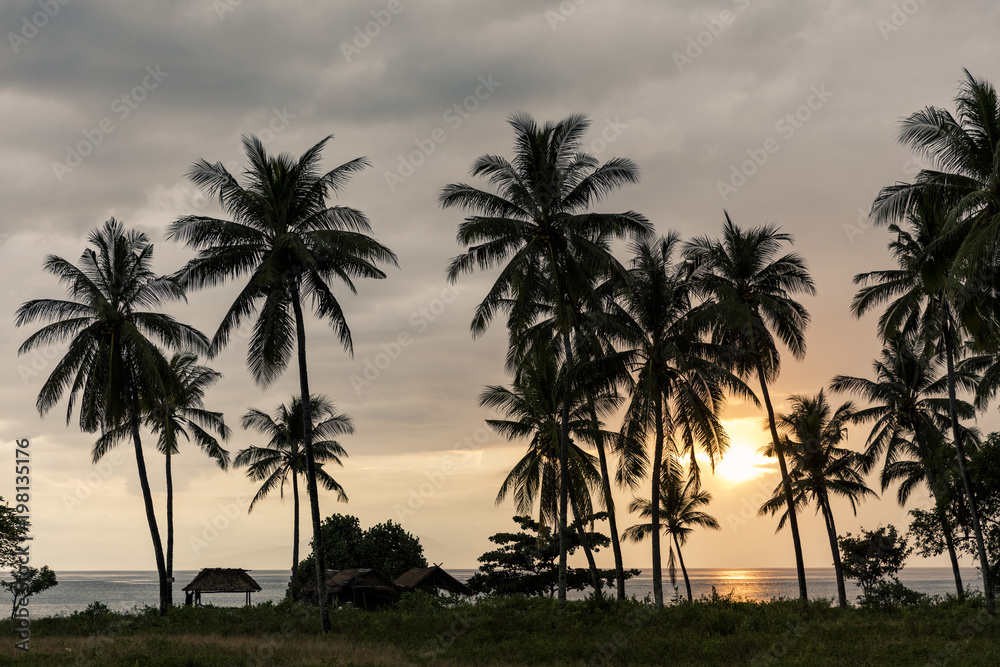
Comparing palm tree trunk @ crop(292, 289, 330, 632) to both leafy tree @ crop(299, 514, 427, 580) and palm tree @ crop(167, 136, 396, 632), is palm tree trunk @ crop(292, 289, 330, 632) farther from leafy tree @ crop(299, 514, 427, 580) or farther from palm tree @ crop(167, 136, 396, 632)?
leafy tree @ crop(299, 514, 427, 580)

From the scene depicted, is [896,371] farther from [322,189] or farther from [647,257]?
[322,189]

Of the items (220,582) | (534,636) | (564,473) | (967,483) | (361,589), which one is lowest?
(534,636)

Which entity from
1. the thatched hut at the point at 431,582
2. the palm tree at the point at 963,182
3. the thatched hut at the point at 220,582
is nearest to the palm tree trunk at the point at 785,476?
the palm tree at the point at 963,182

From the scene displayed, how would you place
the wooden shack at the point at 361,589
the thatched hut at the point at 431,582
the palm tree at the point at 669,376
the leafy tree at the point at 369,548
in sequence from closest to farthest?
1. the palm tree at the point at 669,376
2. the wooden shack at the point at 361,589
3. the thatched hut at the point at 431,582
4. the leafy tree at the point at 369,548

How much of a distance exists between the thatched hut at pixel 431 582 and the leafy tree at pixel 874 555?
25065mm

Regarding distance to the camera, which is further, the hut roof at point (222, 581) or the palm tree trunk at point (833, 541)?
the hut roof at point (222, 581)

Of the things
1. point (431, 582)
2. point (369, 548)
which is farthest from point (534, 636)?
point (369, 548)

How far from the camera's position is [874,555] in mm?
51281

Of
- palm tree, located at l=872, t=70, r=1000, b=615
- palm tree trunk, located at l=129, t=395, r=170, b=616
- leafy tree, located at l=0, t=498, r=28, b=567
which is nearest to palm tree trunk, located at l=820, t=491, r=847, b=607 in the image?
palm tree, located at l=872, t=70, r=1000, b=615

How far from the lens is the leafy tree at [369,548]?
5775cm

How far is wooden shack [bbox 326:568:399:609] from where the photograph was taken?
45969mm

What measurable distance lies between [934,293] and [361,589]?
36095 mm

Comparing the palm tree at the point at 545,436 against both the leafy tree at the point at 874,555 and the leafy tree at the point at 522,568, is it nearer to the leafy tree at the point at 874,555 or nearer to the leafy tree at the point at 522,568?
the leafy tree at the point at 522,568

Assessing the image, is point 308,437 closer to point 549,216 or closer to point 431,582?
point 549,216
